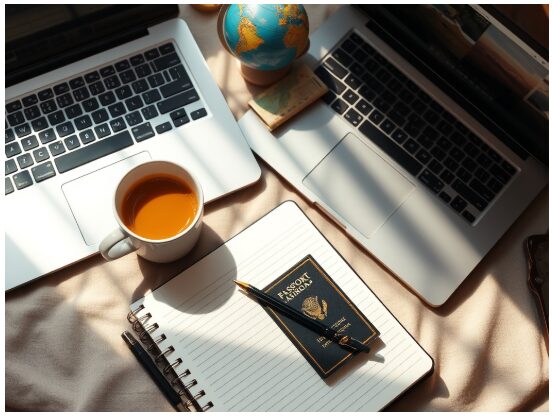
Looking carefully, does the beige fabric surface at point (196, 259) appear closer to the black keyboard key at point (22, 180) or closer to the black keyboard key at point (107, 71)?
the black keyboard key at point (22, 180)

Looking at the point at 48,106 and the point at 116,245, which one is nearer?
the point at 116,245

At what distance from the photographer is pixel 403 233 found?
71cm

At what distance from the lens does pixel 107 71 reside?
2.49ft

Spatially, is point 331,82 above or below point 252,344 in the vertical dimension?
above

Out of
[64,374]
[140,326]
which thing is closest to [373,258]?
[140,326]

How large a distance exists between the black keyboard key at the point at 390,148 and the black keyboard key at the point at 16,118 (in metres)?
0.45

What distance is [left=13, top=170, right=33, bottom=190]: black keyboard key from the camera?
70cm

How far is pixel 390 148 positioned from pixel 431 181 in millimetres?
70

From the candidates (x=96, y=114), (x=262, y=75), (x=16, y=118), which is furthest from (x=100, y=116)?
(x=262, y=75)

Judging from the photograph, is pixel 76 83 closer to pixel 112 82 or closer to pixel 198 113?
pixel 112 82

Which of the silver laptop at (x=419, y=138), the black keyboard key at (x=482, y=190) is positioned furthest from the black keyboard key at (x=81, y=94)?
the black keyboard key at (x=482, y=190)

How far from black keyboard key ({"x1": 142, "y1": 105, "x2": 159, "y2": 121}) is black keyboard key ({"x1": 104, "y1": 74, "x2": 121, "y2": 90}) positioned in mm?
55

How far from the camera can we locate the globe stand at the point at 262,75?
775 mm

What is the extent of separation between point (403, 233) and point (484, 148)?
6.5 inches
